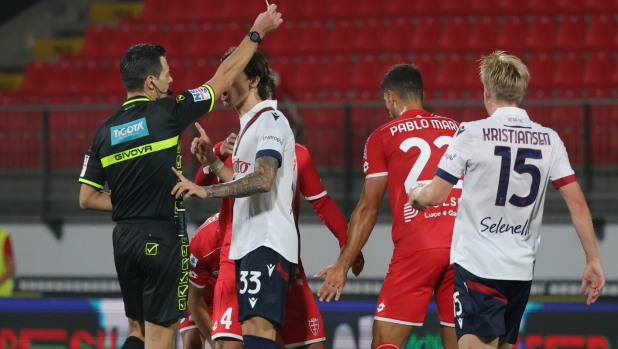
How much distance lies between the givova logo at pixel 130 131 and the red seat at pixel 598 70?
8014 millimetres

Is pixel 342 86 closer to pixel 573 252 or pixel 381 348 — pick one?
pixel 573 252

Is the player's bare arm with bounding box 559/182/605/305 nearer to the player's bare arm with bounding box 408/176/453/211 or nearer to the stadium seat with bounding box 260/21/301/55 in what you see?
the player's bare arm with bounding box 408/176/453/211

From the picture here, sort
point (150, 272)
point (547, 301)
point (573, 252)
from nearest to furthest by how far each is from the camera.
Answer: point (150, 272) → point (547, 301) → point (573, 252)

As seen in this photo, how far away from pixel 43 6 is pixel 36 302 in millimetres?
11108

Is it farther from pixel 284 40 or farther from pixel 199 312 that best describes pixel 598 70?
pixel 199 312

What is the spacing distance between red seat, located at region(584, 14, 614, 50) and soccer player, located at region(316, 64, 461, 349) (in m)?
7.59

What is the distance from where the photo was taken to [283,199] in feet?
15.5

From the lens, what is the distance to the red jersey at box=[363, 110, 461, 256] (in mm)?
5000

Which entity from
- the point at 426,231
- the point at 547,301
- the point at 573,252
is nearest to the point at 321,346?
the point at 426,231

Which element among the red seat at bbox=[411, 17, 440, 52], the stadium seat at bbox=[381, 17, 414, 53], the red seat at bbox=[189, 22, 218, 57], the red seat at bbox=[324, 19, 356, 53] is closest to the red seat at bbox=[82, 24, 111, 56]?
the red seat at bbox=[189, 22, 218, 57]

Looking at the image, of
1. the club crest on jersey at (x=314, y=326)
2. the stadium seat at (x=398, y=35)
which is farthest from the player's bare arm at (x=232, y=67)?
the stadium seat at (x=398, y=35)

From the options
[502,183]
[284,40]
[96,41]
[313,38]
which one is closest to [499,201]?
[502,183]

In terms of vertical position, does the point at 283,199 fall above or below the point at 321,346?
above

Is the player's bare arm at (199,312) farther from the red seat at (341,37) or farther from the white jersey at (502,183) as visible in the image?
the red seat at (341,37)
